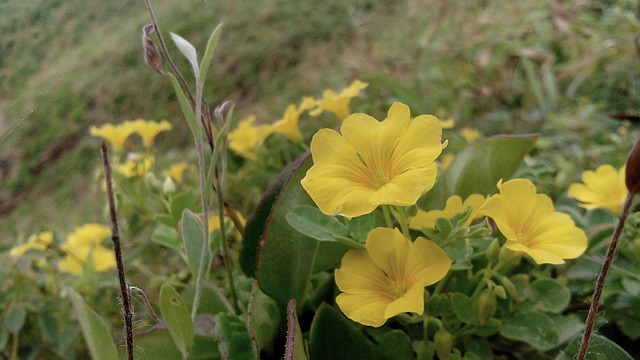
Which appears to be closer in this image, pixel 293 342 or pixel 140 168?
pixel 293 342

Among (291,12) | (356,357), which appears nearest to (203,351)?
(356,357)

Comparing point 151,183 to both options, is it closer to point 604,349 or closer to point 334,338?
point 334,338

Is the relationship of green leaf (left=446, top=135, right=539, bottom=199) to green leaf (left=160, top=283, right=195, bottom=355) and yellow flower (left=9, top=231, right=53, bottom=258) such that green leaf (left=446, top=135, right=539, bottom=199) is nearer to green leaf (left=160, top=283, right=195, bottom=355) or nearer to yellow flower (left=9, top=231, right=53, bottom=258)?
green leaf (left=160, top=283, right=195, bottom=355)

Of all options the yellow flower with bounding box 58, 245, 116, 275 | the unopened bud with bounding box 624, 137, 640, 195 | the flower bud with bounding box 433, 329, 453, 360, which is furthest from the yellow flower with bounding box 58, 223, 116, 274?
the unopened bud with bounding box 624, 137, 640, 195

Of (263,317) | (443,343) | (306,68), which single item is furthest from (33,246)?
(306,68)

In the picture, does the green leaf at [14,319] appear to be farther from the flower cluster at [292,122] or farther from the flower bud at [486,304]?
the flower bud at [486,304]

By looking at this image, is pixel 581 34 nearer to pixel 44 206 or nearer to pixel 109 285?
pixel 109 285
